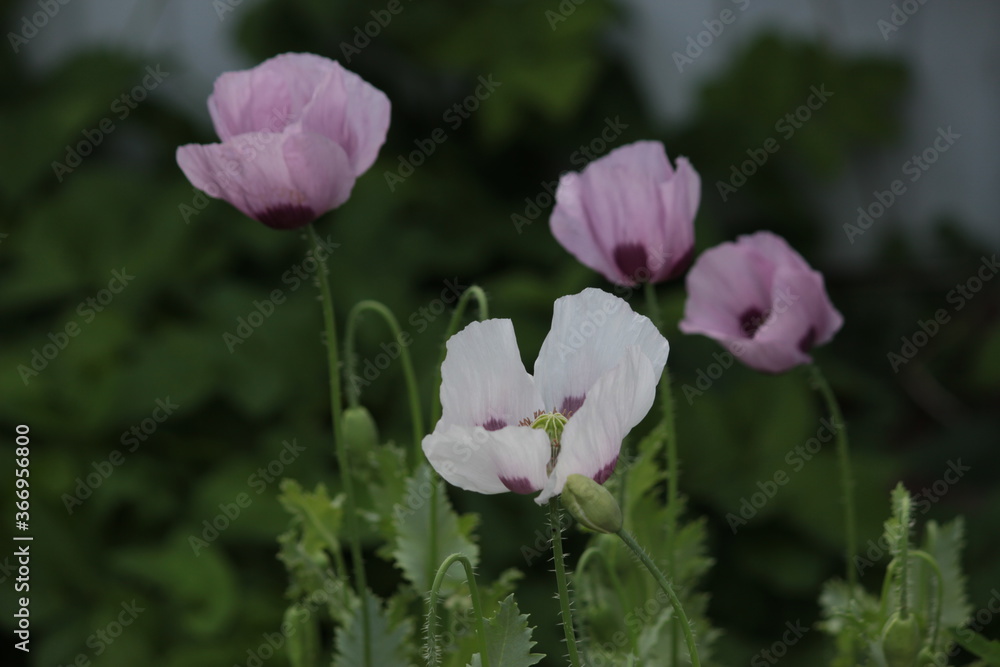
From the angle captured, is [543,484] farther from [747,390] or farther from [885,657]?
[747,390]

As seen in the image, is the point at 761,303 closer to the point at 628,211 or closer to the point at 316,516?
the point at 628,211

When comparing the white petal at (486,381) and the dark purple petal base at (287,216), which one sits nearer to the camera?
the white petal at (486,381)

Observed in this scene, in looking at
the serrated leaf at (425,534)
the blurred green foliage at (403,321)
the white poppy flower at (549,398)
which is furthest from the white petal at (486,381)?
the blurred green foliage at (403,321)

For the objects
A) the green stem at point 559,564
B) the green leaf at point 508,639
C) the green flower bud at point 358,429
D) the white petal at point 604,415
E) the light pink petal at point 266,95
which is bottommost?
the green flower bud at point 358,429

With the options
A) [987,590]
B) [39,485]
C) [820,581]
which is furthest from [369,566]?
Result: [987,590]

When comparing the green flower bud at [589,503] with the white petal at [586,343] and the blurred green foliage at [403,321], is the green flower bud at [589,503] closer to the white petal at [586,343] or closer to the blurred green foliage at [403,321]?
the white petal at [586,343]
